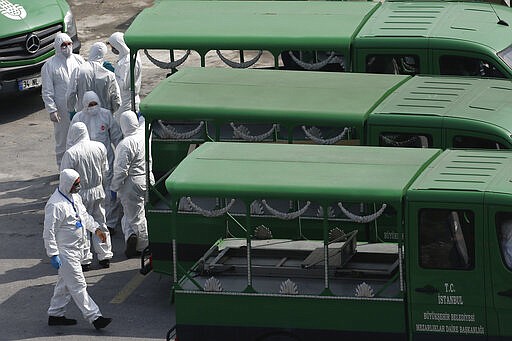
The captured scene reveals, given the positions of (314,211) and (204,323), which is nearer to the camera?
(204,323)

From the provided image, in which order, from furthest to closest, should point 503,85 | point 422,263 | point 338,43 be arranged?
point 338,43
point 503,85
point 422,263

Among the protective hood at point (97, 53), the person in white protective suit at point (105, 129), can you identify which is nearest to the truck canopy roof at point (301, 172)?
the person in white protective suit at point (105, 129)

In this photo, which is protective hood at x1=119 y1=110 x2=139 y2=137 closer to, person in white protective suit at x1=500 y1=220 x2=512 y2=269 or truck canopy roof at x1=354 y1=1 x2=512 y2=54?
truck canopy roof at x1=354 y1=1 x2=512 y2=54

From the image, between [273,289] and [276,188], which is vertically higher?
[276,188]

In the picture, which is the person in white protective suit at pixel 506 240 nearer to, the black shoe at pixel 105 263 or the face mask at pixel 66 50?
the black shoe at pixel 105 263

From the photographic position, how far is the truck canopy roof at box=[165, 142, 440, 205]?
12.9 m

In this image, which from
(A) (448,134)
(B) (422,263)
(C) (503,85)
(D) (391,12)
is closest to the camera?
(B) (422,263)

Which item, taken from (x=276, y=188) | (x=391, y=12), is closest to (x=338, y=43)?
(x=391, y=12)

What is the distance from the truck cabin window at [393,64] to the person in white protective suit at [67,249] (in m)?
4.19

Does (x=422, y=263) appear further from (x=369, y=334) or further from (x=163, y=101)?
(x=163, y=101)

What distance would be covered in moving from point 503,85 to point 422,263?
12.7ft

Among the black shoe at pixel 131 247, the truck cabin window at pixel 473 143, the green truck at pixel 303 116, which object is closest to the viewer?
the truck cabin window at pixel 473 143

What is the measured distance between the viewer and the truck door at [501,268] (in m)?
12.5

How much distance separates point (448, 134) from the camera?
48.3ft
